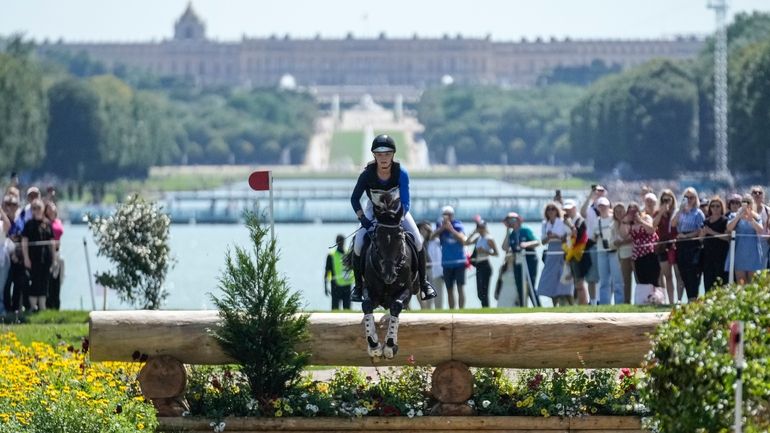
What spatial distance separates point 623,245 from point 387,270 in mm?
7574

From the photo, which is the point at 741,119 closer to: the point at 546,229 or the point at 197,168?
the point at 546,229

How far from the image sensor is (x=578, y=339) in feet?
41.9

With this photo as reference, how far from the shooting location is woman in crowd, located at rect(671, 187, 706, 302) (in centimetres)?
1914

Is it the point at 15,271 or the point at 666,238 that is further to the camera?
the point at 15,271

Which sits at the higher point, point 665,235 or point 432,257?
point 665,235

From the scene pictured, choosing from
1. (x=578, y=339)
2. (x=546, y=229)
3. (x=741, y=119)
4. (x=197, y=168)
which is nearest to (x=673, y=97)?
(x=741, y=119)

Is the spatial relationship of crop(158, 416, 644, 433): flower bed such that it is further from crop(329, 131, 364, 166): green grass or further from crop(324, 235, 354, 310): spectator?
crop(329, 131, 364, 166): green grass

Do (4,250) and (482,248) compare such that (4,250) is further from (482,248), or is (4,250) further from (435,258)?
(482,248)

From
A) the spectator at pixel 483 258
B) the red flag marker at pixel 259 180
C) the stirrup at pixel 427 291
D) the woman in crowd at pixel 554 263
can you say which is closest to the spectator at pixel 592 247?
the woman in crowd at pixel 554 263

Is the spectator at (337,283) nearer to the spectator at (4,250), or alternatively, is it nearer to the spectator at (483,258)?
the spectator at (483,258)

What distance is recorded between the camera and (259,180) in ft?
46.9

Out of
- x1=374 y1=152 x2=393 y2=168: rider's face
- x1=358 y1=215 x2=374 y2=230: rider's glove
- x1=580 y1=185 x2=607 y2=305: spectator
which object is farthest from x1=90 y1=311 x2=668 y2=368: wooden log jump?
x1=580 y1=185 x2=607 y2=305: spectator

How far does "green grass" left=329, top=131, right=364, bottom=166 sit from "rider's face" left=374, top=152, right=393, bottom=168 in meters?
109

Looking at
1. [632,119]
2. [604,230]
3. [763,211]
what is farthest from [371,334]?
[632,119]
